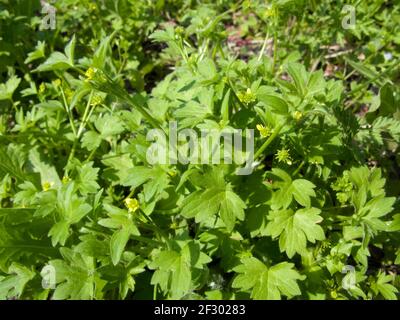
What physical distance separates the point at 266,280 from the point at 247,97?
0.87m

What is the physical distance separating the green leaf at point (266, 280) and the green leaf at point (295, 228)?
0.10 m

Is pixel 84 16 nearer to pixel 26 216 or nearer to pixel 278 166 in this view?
pixel 26 216

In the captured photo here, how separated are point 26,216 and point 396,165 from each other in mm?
2453

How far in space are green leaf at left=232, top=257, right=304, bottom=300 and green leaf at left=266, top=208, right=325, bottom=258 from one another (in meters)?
0.10

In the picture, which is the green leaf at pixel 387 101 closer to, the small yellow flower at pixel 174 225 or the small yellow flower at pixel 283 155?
the small yellow flower at pixel 283 155

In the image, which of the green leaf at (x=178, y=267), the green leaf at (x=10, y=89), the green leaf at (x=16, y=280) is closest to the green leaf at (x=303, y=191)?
the green leaf at (x=178, y=267)

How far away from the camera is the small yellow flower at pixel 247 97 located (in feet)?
7.08

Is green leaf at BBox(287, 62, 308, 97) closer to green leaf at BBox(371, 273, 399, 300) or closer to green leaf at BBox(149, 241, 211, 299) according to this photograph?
green leaf at BBox(149, 241, 211, 299)

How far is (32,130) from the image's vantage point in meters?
2.82

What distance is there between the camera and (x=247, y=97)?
2.16 m

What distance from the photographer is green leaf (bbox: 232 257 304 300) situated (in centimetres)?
205

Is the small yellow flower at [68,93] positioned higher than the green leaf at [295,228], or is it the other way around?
the small yellow flower at [68,93]

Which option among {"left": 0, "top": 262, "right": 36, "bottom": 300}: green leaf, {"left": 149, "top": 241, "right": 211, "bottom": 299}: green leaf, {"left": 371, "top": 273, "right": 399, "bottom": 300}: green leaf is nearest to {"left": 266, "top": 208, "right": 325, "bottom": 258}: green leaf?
{"left": 149, "top": 241, "right": 211, "bottom": 299}: green leaf
